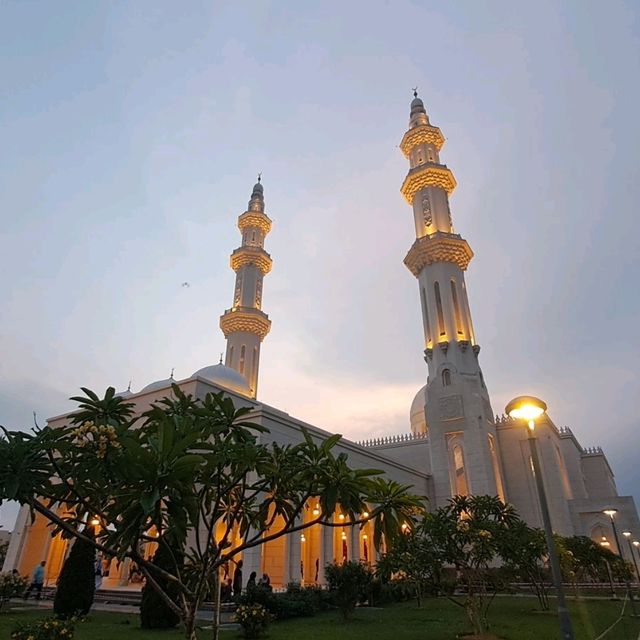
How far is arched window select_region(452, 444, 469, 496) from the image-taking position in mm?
28947

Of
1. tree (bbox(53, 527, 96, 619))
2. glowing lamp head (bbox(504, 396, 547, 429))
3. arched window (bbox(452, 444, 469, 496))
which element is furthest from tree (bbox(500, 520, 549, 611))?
arched window (bbox(452, 444, 469, 496))

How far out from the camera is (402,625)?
1166 cm

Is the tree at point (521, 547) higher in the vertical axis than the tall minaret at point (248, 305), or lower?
lower

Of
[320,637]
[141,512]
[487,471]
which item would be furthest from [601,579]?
[141,512]

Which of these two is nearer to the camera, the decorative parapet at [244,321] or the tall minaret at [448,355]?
the tall minaret at [448,355]

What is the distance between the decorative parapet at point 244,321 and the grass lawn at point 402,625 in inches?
815

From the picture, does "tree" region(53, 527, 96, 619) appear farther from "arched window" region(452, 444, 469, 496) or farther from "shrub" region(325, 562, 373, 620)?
"arched window" region(452, 444, 469, 496)

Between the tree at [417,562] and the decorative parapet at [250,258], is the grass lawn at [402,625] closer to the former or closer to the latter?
the tree at [417,562]

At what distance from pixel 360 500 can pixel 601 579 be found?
83.0ft

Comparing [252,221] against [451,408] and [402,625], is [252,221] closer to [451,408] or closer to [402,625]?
[451,408]

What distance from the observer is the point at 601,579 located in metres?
Answer: 23.5

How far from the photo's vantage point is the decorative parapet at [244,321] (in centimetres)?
3297

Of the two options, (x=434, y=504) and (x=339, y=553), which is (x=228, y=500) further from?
(x=434, y=504)

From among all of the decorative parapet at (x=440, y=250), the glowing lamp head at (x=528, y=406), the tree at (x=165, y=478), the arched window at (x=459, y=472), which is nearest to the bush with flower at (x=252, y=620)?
the tree at (x=165, y=478)
